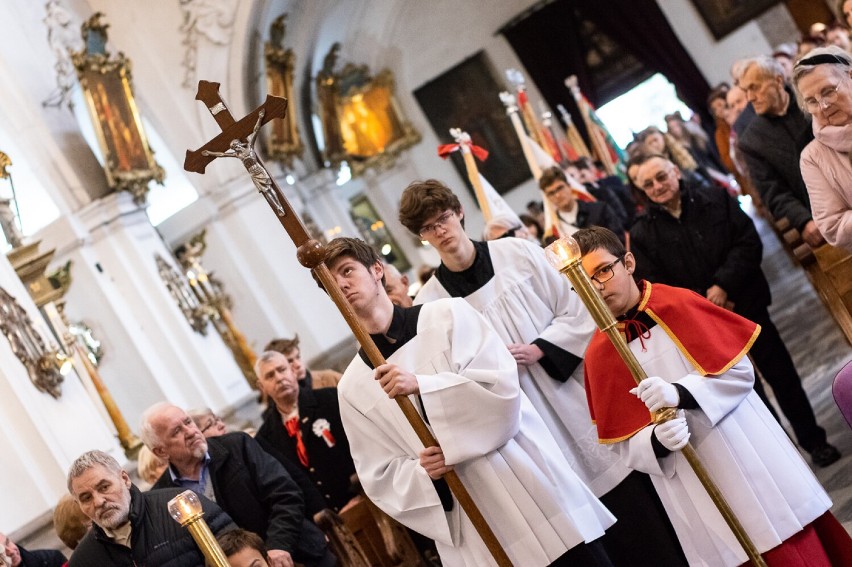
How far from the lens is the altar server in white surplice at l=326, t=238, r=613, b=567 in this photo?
12.6 ft

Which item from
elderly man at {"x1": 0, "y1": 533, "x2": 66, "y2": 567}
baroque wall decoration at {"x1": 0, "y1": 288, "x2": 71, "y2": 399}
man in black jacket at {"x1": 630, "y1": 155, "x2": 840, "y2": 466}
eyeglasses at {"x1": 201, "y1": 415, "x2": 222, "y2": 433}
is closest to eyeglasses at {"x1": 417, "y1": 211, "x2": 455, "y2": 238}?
man in black jacket at {"x1": 630, "y1": 155, "x2": 840, "y2": 466}

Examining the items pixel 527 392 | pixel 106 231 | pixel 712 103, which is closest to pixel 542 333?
pixel 527 392

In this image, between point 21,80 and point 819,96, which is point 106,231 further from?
point 819,96

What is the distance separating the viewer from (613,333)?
127 inches

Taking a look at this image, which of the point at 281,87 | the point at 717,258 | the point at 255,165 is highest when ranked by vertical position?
the point at 281,87

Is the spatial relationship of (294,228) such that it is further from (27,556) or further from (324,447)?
(27,556)

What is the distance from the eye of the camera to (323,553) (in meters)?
5.46

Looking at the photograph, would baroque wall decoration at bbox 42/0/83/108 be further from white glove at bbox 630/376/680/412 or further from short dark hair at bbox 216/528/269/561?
white glove at bbox 630/376/680/412

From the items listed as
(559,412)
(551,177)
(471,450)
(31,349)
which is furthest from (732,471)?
(31,349)

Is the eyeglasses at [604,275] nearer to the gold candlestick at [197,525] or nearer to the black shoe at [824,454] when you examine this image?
the gold candlestick at [197,525]

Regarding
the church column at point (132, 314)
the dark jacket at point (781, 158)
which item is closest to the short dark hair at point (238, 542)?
the dark jacket at point (781, 158)

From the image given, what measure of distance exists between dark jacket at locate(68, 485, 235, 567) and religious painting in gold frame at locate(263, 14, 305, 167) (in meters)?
11.8

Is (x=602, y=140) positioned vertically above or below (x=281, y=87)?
below

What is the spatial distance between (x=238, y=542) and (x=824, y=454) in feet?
9.57
